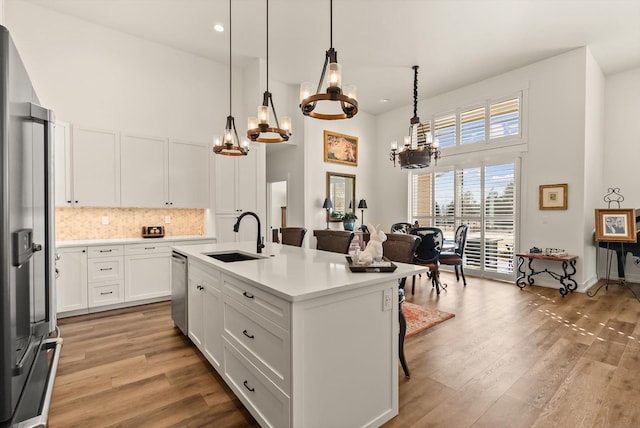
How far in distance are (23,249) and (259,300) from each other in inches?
40.6

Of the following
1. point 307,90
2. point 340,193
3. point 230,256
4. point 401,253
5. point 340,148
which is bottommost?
point 230,256

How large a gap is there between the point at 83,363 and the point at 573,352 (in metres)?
4.34

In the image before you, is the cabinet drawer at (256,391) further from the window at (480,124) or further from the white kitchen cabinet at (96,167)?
the window at (480,124)

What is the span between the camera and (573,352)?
283 centimetres

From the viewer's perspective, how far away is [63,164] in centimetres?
396

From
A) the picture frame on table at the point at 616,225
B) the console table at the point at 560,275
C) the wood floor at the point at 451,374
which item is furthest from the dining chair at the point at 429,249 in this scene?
the picture frame on table at the point at 616,225

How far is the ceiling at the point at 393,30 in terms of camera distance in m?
3.99

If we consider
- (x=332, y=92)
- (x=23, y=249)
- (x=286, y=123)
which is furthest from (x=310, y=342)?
(x=286, y=123)

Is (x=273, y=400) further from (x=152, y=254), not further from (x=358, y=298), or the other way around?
(x=152, y=254)

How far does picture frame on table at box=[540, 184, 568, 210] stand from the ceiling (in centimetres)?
219

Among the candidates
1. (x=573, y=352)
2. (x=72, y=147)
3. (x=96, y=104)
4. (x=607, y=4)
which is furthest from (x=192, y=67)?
(x=573, y=352)

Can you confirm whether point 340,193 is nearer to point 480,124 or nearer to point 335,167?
point 335,167

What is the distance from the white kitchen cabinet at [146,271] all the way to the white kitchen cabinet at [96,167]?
0.80m

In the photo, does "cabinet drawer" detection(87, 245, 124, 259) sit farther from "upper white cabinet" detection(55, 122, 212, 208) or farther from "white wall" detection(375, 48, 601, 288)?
"white wall" detection(375, 48, 601, 288)
